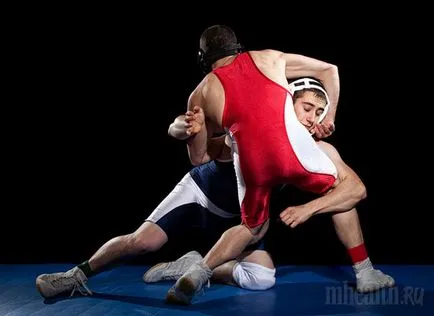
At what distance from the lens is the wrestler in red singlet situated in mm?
Answer: 2246

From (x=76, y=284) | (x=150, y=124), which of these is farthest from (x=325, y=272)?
(x=150, y=124)

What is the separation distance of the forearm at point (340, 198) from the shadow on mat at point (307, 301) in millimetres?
320

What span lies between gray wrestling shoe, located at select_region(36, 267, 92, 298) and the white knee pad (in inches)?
23.2

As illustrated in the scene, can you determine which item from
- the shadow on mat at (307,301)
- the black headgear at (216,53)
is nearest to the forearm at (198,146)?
the black headgear at (216,53)

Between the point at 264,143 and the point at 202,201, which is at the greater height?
the point at 264,143

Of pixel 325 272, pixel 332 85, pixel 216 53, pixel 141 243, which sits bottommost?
Answer: pixel 325 272

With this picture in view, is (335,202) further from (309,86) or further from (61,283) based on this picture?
(61,283)

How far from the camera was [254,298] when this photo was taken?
7.63ft

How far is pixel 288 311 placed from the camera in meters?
2.12

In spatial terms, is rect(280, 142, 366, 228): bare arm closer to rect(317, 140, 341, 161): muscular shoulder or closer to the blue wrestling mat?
rect(317, 140, 341, 161): muscular shoulder

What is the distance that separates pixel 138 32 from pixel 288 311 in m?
1.82

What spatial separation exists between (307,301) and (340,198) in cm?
40

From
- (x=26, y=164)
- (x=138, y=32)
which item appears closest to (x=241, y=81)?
(x=138, y=32)

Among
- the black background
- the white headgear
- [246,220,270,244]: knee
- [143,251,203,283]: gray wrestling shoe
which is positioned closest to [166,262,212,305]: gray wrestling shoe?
[246,220,270,244]: knee
